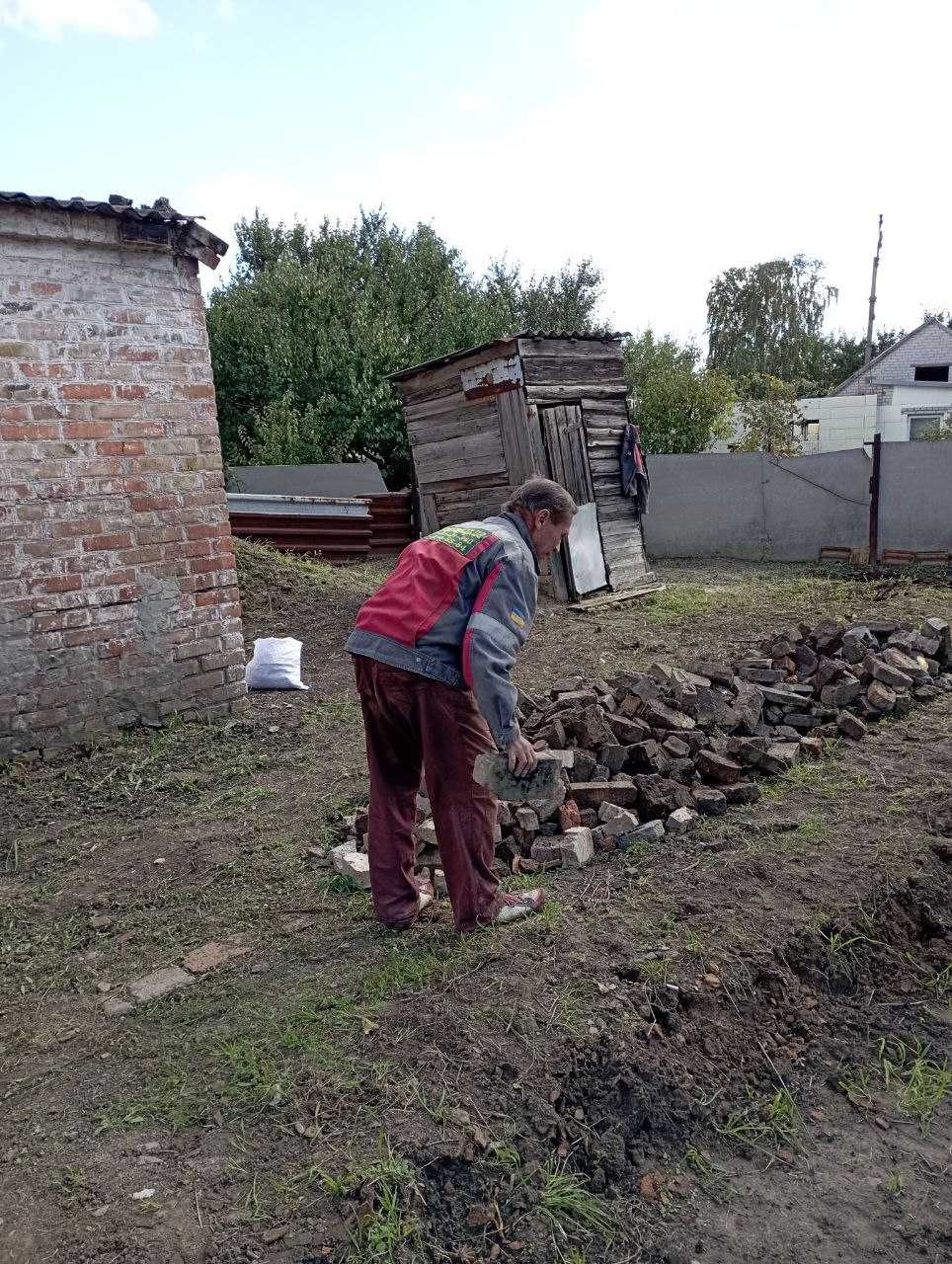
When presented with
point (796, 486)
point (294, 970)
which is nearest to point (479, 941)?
point (294, 970)

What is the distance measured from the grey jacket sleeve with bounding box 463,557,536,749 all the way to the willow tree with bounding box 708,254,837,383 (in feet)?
137

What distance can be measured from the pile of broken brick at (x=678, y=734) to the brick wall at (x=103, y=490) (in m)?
2.41

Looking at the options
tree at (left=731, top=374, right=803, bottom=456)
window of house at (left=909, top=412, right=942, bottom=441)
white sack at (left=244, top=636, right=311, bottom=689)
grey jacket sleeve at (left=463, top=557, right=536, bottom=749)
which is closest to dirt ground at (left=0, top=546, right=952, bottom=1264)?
grey jacket sleeve at (left=463, top=557, right=536, bottom=749)

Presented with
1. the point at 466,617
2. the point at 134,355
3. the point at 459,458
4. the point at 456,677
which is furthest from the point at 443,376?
the point at 456,677

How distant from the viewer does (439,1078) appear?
2.72 metres

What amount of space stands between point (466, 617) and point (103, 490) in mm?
3625

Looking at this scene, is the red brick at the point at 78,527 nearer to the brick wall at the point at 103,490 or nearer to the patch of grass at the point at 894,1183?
the brick wall at the point at 103,490

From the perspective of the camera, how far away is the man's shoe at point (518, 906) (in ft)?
11.8

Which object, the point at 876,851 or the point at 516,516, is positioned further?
the point at 876,851

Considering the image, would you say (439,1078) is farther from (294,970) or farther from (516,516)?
(516,516)

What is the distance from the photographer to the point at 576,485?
11.7m

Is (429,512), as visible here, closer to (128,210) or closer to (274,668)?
(274,668)

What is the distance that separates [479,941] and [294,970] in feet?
2.32

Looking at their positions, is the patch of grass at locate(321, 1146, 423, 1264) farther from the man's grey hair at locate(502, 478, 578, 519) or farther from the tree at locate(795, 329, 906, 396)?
the tree at locate(795, 329, 906, 396)
